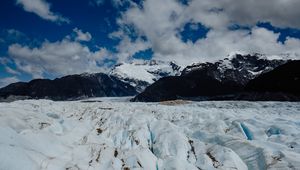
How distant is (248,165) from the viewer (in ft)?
49.7

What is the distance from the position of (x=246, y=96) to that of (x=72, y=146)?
117273mm

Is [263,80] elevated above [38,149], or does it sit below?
above

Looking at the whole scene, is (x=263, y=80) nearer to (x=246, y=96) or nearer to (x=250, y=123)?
(x=246, y=96)

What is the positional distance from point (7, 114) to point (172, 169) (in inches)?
397

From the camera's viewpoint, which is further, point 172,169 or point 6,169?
point 172,169

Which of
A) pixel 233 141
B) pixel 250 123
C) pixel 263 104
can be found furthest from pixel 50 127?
pixel 263 104

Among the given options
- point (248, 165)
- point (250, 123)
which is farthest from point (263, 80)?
point (248, 165)

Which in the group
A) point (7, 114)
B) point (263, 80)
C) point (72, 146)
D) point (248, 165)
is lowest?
point (248, 165)

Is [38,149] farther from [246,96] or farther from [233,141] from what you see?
[246,96]

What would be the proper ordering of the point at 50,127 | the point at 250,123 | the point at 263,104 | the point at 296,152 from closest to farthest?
the point at 296,152 < the point at 50,127 < the point at 250,123 < the point at 263,104

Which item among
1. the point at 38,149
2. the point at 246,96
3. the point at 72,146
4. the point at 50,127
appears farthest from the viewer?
the point at 246,96

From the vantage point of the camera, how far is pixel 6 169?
11.6 m

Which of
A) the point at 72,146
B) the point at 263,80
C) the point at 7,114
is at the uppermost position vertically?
the point at 263,80

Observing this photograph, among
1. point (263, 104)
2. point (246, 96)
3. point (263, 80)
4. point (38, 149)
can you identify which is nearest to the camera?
point (38, 149)
